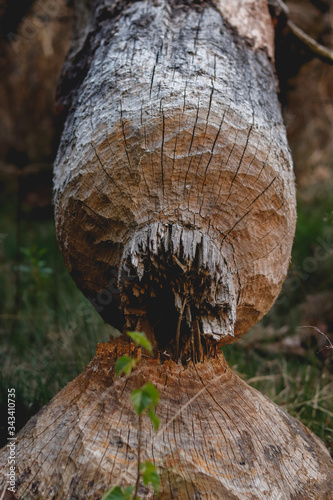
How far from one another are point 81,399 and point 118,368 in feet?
1.30

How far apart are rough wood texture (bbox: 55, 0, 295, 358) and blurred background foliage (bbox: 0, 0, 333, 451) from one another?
20.5 inches

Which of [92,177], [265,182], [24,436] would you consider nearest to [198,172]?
[265,182]

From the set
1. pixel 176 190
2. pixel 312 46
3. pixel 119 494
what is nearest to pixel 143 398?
pixel 119 494

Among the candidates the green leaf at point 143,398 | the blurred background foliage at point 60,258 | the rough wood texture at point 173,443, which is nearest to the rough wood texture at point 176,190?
the rough wood texture at point 173,443

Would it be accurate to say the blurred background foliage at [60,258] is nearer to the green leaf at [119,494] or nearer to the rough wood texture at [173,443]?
the rough wood texture at [173,443]

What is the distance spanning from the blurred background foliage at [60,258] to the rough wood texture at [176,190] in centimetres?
52

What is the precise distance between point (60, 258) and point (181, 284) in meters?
3.00

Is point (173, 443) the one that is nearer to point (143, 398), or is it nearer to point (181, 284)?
point (143, 398)

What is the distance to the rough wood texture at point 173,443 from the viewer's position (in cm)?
117

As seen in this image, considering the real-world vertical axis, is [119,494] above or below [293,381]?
below

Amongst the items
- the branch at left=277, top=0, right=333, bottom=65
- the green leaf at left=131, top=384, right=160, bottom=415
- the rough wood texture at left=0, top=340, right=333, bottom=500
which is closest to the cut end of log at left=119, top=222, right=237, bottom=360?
the rough wood texture at left=0, top=340, right=333, bottom=500

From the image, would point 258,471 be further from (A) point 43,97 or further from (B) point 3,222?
(A) point 43,97

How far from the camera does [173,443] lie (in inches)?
48.4

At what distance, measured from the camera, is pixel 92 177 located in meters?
1.44
